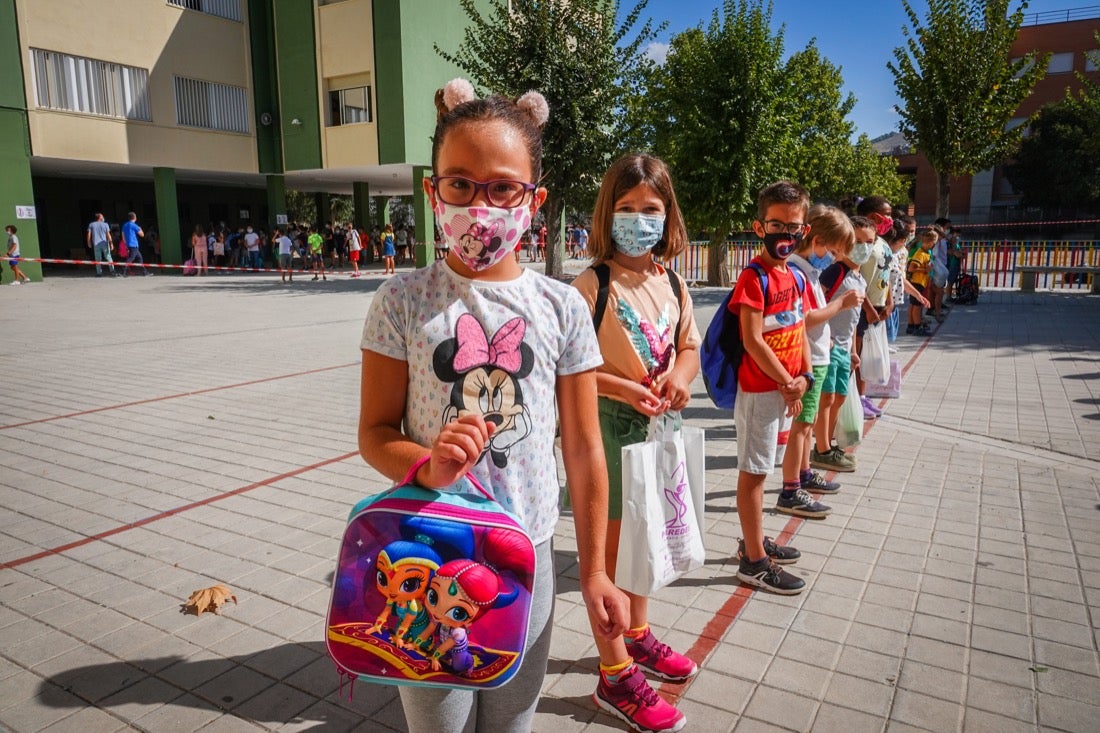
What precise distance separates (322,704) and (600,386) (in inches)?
64.3

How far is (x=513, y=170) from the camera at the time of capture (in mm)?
1763

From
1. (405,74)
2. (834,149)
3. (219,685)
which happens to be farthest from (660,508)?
(834,149)

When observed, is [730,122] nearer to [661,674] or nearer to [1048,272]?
[1048,272]

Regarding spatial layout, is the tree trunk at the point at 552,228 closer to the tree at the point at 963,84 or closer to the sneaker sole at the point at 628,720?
the tree at the point at 963,84

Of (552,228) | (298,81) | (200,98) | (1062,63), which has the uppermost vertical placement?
(1062,63)

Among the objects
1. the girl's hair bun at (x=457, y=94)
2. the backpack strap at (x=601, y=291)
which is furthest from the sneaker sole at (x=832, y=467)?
the girl's hair bun at (x=457, y=94)

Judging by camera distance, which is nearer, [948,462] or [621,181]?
[621,181]

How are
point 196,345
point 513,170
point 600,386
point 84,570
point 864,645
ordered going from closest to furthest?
point 513,170 < point 600,386 < point 864,645 < point 84,570 < point 196,345

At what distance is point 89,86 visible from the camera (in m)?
24.3

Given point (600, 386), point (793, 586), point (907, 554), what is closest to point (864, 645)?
point (793, 586)

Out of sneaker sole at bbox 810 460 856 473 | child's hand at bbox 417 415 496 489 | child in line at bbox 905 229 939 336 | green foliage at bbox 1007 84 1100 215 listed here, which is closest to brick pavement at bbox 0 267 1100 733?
sneaker sole at bbox 810 460 856 473

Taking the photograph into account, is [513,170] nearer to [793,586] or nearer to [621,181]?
[621,181]

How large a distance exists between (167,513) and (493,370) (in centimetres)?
388

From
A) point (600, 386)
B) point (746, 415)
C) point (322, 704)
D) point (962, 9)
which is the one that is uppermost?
point (962, 9)
